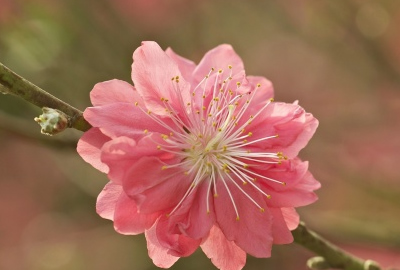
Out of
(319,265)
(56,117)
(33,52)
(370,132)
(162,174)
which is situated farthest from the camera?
(370,132)

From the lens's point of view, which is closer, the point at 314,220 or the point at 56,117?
the point at 56,117

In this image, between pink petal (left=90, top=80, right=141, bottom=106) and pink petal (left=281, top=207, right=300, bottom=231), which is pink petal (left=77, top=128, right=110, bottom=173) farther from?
pink petal (left=281, top=207, right=300, bottom=231)

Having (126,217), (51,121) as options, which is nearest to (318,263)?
(126,217)

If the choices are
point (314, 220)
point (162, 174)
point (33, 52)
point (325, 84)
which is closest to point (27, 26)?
point (33, 52)

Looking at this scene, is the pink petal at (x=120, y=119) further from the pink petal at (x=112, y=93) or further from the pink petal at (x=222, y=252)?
the pink petal at (x=222, y=252)

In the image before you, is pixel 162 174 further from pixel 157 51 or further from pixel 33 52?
pixel 33 52

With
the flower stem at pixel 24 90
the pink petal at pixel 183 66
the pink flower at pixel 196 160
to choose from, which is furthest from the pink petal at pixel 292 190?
the flower stem at pixel 24 90
